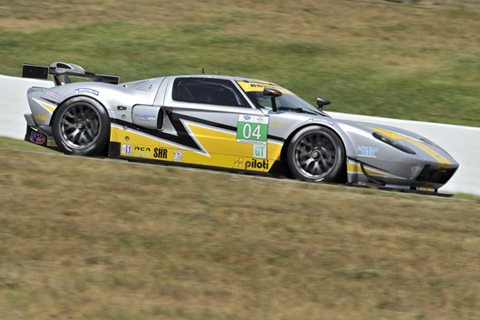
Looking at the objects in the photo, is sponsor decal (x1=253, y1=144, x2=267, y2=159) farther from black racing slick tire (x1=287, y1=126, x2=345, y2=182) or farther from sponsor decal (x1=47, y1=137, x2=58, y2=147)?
sponsor decal (x1=47, y1=137, x2=58, y2=147)

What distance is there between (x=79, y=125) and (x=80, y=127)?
29 millimetres

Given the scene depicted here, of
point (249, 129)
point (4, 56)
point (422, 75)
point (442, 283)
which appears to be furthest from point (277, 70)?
point (442, 283)

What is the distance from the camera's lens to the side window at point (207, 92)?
296 inches

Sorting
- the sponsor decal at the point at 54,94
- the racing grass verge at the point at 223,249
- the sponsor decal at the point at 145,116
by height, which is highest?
the sponsor decal at the point at 54,94

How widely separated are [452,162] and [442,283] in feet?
11.3

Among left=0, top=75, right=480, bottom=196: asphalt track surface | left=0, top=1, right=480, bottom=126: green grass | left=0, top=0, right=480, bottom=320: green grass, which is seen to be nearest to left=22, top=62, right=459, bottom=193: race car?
left=0, top=0, right=480, bottom=320: green grass

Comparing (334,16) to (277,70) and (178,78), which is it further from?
(178,78)

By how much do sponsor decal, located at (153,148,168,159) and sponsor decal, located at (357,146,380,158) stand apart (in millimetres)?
2376

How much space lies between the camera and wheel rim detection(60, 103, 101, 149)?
784 centimetres

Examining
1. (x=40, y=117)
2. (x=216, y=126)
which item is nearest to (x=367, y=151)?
(x=216, y=126)

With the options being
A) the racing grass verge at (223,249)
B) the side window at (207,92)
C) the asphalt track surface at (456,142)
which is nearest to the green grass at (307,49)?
the asphalt track surface at (456,142)

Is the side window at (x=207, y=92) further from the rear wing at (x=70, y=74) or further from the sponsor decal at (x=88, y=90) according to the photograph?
the rear wing at (x=70, y=74)

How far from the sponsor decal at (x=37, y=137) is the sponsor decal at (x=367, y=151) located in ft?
14.0

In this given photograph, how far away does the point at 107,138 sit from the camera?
775 cm
